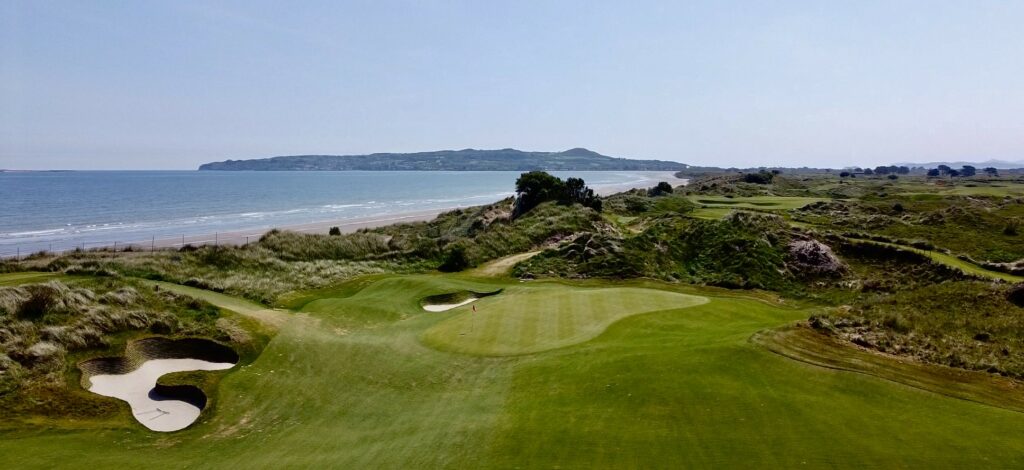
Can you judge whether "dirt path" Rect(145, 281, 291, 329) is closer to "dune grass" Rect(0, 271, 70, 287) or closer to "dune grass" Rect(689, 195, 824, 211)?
"dune grass" Rect(0, 271, 70, 287)

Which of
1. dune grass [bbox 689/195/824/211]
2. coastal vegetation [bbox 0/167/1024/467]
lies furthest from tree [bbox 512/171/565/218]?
coastal vegetation [bbox 0/167/1024/467]

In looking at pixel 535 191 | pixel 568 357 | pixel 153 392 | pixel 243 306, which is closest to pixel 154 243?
pixel 535 191

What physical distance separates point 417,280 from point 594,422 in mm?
21484

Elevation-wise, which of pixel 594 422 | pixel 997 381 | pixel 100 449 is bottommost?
pixel 100 449

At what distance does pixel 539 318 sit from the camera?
2442 centimetres

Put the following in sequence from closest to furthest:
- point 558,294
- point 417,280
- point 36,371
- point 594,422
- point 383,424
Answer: point 594,422 → point 383,424 → point 36,371 → point 558,294 → point 417,280

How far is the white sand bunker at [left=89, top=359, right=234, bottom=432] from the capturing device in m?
17.7

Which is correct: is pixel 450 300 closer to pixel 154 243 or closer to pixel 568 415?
pixel 568 415

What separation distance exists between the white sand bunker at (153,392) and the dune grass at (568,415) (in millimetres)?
875

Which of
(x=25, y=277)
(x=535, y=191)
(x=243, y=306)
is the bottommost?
(x=243, y=306)

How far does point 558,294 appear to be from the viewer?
1133 inches

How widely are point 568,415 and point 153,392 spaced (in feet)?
46.8

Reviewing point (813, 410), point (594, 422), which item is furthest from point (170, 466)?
point (813, 410)

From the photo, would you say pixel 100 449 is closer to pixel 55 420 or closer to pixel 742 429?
pixel 55 420
